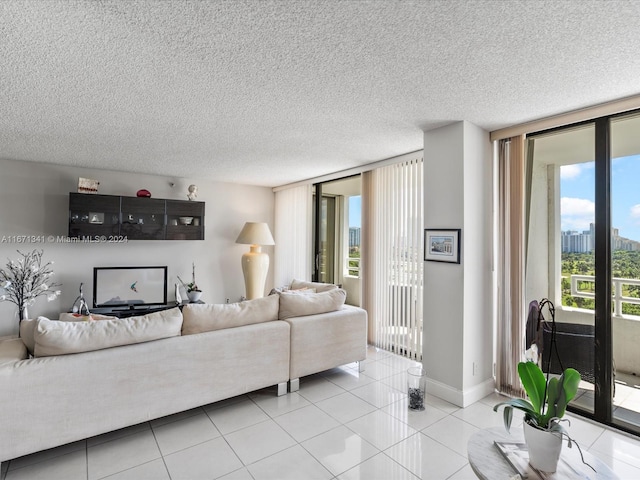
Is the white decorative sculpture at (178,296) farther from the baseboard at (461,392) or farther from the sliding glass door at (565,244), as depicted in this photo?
the sliding glass door at (565,244)

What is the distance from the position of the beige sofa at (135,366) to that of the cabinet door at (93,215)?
2.65 metres

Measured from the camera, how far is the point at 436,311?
3.11m

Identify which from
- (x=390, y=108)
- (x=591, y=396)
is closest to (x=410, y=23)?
(x=390, y=108)

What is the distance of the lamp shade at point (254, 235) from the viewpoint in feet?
18.7

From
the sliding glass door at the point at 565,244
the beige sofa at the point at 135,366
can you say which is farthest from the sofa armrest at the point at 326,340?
the sliding glass door at the point at 565,244

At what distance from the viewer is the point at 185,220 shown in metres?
5.42

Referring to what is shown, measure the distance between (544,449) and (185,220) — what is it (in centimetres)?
521

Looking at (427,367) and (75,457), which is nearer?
(75,457)

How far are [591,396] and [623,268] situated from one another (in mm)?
1064

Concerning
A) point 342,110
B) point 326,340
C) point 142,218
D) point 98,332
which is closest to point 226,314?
point 98,332

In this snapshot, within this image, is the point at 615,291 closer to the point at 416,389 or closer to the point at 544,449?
the point at 416,389

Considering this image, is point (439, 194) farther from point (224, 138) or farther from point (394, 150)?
point (224, 138)

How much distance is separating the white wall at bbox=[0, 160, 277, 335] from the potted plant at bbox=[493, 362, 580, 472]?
17.1ft

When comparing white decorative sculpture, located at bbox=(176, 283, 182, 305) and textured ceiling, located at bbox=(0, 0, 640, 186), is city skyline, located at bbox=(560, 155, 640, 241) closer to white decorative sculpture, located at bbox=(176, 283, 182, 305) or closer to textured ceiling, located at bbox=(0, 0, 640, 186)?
textured ceiling, located at bbox=(0, 0, 640, 186)
